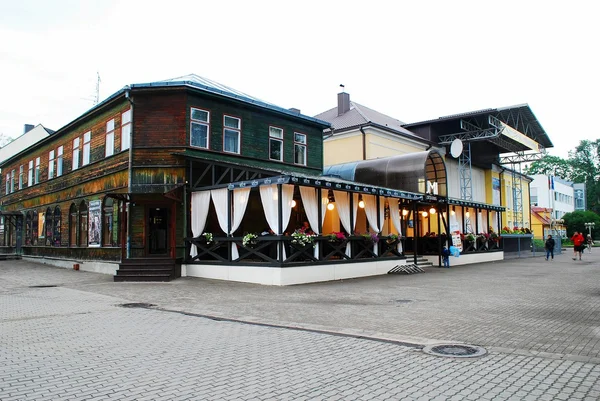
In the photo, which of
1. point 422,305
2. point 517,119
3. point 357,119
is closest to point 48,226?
point 357,119

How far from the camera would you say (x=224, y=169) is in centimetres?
1947

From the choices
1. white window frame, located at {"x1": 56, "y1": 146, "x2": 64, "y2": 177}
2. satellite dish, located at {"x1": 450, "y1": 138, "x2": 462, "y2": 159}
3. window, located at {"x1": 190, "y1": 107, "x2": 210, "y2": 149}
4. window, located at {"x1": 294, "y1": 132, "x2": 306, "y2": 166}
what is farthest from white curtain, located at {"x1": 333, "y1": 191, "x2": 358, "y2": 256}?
white window frame, located at {"x1": 56, "y1": 146, "x2": 64, "y2": 177}

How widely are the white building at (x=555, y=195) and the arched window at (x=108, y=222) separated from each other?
188ft

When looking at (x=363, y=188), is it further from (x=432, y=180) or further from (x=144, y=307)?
(x=144, y=307)

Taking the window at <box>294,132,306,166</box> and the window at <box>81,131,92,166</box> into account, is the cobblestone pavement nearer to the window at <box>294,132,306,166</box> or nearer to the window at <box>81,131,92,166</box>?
the window at <box>81,131,92,166</box>

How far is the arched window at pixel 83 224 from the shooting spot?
71.5 ft

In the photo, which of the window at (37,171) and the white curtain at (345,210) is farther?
the window at (37,171)

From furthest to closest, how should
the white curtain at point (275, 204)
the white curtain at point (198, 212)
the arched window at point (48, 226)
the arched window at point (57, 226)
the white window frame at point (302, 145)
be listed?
the arched window at point (48, 226)
the arched window at point (57, 226)
the white window frame at point (302, 145)
the white curtain at point (198, 212)
the white curtain at point (275, 204)

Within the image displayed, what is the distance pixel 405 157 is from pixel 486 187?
2356 cm

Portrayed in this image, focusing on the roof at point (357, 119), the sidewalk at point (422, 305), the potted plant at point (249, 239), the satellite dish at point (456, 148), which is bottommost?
the sidewalk at point (422, 305)

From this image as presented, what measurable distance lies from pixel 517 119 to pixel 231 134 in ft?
99.0

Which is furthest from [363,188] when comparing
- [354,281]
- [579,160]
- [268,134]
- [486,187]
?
[579,160]

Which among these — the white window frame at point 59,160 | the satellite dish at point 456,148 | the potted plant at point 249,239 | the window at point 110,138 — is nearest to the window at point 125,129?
the window at point 110,138

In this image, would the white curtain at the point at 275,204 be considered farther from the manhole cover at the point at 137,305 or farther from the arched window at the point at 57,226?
the arched window at the point at 57,226
